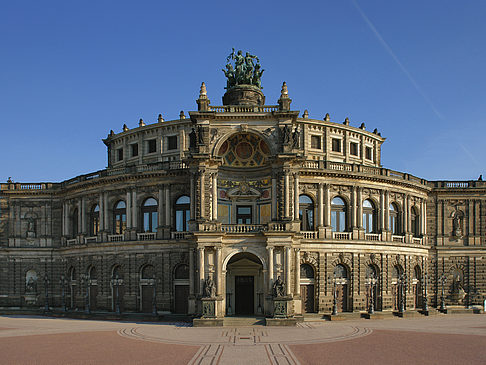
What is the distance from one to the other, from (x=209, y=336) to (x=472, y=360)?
1771cm

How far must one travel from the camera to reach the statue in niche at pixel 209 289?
142ft

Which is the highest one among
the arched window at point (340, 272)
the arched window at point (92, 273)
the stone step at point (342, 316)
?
the arched window at point (340, 272)

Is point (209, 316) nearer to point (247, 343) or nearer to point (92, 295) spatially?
point (247, 343)

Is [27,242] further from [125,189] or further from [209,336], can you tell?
[209,336]

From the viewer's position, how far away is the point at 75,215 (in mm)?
61531

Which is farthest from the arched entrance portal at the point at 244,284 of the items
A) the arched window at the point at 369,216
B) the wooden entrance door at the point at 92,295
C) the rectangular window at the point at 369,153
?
the rectangular window at the point at 369,153

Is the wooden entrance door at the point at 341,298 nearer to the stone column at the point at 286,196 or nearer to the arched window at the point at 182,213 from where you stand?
the stone column at the point at 286,196

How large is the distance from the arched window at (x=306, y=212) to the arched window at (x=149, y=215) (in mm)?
15643

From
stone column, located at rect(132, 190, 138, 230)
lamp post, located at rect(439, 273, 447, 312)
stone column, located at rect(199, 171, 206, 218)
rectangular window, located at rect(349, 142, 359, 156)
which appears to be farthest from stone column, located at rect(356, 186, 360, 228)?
stone column, located at rect(132, 190, 138, 230)

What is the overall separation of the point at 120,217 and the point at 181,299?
1191 centimetres

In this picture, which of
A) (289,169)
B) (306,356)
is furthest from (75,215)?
(306,356)

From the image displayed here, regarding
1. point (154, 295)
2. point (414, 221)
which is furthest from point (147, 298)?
point (414, 221)

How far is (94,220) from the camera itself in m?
59.1

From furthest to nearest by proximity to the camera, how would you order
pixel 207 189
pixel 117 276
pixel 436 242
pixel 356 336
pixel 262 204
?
pixel 436 242
pixel 117 276
pixel 262 204
pixel 207 189
pixel 356 336
